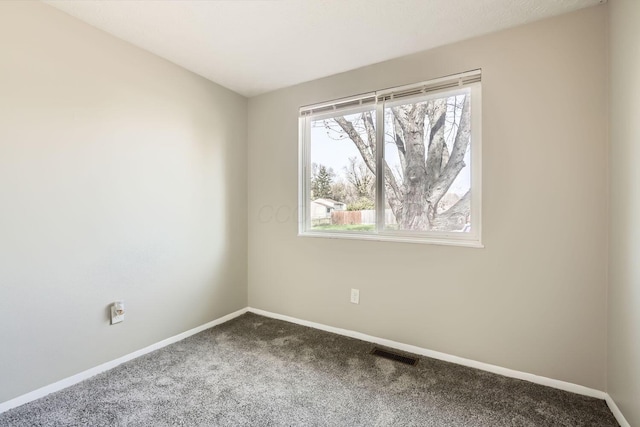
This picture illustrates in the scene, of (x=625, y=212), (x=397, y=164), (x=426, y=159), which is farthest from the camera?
(x=397, y=164)

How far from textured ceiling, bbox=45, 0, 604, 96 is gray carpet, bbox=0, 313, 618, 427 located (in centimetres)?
222

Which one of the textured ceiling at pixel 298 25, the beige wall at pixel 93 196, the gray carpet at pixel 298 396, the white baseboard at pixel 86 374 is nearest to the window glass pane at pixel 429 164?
the textured ceiling at pixel 298 25

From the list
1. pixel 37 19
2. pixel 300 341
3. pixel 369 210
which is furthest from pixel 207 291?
pixel 37 19

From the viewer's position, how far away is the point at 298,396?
168cm

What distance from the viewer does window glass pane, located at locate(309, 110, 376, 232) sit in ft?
8.09

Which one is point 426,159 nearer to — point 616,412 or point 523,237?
point 523,237

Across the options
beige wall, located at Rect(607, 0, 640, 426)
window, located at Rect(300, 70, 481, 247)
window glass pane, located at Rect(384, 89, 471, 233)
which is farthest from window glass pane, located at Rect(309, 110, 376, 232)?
beige wall, located at Rect(607, 0, 640, 426)

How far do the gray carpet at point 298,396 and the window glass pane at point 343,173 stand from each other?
1094 millimetres

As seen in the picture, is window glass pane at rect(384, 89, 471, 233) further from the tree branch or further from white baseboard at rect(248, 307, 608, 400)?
white baseboard at rect(248, 307, 608, 400)

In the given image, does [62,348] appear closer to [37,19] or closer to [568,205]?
[37,19]

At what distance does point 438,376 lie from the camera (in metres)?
1.88

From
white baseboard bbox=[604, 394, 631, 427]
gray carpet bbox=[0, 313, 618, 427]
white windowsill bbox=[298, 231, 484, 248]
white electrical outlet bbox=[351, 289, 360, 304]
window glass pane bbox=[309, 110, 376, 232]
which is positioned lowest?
gray carpet bbox=[0, 313, 618, 427]

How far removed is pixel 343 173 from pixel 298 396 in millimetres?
1725

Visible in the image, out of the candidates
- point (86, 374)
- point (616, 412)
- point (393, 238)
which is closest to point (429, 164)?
point (393, 238)
